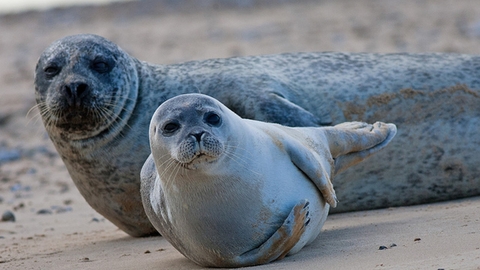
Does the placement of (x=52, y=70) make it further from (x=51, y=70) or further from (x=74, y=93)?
(x=74, y=93)

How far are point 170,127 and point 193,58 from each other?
380 inches

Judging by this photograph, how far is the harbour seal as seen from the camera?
18.2 ft

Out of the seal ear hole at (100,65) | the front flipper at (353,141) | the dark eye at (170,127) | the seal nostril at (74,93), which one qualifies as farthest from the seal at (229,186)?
the seal ear hole at (100,65)

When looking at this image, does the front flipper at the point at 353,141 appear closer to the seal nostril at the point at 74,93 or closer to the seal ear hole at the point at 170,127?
the seal ear hole at the point at 170,127

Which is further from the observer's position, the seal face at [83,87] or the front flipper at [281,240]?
the seal face at [83,87]

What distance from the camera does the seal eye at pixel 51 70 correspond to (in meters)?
5.54

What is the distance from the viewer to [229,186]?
3936mm

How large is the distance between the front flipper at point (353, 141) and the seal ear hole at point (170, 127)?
1.16 metres

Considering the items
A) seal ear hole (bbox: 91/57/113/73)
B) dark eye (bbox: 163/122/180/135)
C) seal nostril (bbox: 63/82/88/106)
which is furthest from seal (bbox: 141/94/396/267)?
seal ear hole (bbox: 91/57/113/73)

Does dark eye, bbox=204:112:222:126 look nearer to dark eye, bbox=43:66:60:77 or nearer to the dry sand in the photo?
the dry sand

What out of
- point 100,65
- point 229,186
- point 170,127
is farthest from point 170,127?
point 100,65

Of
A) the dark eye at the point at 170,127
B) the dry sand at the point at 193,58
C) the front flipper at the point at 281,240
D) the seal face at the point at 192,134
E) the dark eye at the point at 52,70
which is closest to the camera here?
the seal face at the point at 192,134

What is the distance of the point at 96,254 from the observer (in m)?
4.90

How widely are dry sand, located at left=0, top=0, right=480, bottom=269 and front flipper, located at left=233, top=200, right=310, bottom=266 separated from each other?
80mm
